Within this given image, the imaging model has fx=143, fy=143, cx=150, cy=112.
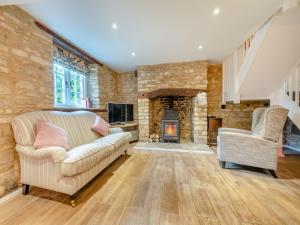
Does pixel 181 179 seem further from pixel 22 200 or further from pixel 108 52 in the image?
pixel 108 52

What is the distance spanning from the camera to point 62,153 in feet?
5.31

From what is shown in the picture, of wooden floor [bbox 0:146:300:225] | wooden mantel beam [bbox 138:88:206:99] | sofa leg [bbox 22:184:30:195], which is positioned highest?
wooden mantel beam [bbox 138:88:206:99]

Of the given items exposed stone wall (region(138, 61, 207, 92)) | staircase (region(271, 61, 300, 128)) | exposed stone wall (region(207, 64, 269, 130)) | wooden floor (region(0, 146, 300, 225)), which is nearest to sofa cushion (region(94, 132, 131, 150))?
wooden floor (region(0, 146, 300, 225))

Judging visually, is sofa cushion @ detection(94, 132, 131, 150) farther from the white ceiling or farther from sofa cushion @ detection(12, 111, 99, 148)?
the white ceiling

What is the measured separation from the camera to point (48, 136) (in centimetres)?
184

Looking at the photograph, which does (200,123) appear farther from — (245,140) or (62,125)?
(62,125)

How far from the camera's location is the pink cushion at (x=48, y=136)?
176cm

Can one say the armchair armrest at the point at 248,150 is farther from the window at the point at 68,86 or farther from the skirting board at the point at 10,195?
the window at the point at 68,86

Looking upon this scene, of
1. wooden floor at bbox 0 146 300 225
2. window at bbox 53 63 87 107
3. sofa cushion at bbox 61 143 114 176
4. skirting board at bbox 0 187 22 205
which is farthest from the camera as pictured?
window at bbox 53 63 87 107

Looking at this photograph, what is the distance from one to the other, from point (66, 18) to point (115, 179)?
2.61 meters

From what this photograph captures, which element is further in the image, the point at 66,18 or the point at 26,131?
the point at 66,18

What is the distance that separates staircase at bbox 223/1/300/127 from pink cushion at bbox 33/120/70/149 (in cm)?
362

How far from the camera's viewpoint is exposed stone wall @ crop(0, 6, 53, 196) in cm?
178

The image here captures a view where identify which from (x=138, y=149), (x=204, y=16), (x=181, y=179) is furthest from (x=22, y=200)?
(x=204, y=16)
